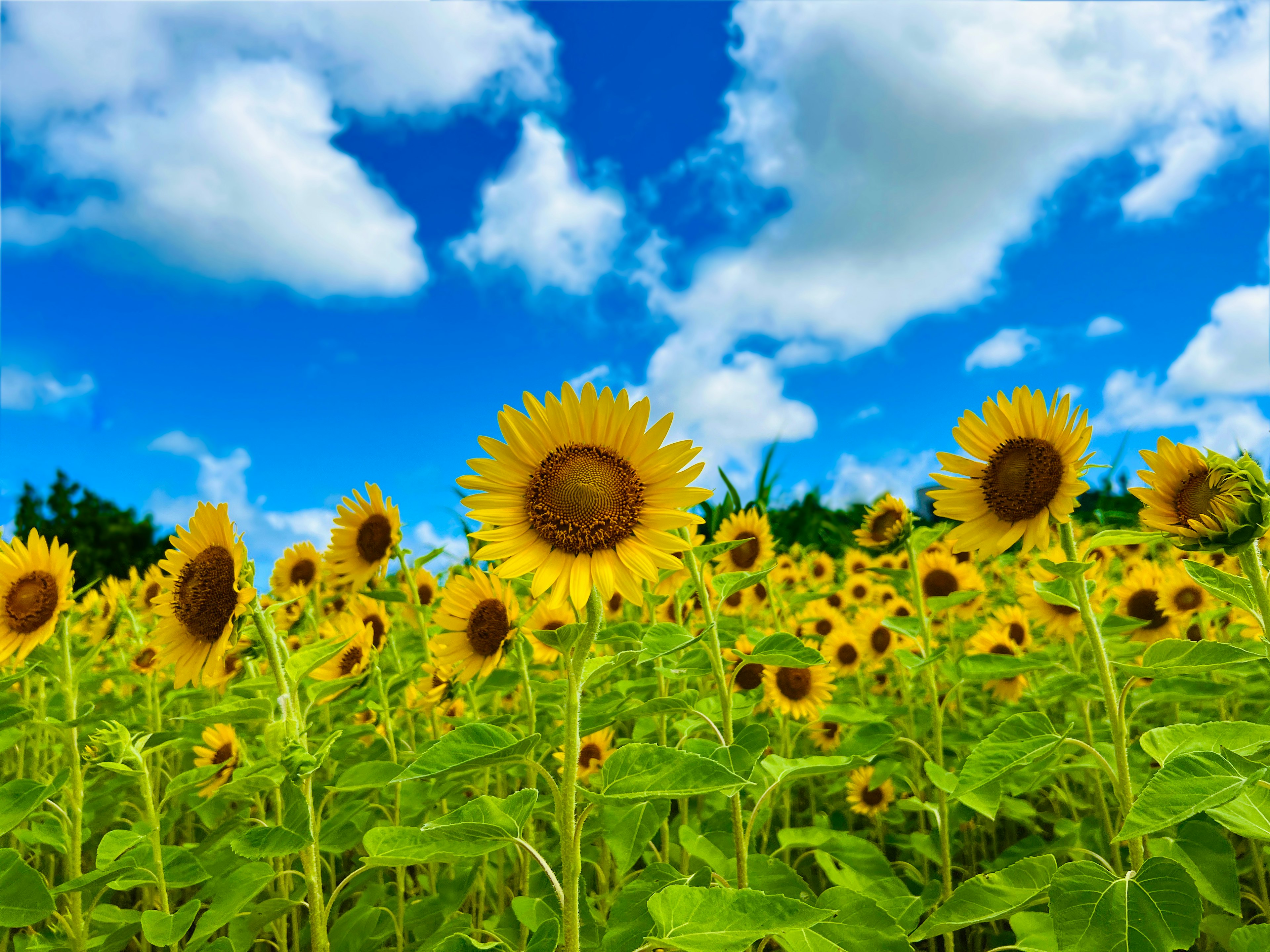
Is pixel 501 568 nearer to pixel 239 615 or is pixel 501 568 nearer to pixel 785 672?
pixel 239 615

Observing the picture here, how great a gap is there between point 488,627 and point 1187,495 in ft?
7.42

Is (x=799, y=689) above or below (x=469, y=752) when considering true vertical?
above

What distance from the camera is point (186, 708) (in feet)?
13.8

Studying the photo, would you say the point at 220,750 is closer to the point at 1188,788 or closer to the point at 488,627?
the point at 488,627

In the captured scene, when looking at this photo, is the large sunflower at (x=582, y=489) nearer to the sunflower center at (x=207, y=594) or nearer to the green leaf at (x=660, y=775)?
the green leaf at (x=660, y=775)

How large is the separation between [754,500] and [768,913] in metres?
11.0

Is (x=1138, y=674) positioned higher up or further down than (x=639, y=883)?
higher up

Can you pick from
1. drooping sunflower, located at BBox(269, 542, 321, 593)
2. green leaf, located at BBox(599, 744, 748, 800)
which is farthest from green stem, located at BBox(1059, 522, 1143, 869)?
drooping sunflower, located at BBox(269, 542, 321, 593)

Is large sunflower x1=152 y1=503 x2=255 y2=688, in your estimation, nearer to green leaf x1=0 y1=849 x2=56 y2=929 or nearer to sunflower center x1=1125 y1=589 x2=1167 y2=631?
green leaf x1=0 y1=849 x2=56 y2=929

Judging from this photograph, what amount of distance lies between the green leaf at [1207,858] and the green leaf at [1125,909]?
1.01 feet

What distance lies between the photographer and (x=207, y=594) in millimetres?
2504

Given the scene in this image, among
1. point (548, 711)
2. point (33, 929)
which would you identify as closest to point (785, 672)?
point (548, 711)

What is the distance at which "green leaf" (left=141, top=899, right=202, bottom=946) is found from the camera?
2.23 metres

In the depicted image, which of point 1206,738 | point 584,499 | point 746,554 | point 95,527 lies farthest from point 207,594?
point 95,527
